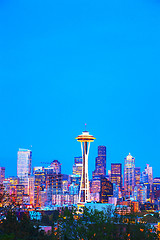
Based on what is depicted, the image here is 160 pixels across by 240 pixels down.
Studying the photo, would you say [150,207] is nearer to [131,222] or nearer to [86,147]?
[86,147]

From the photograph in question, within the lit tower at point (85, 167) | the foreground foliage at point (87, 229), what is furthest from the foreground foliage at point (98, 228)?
the lit tower at point (85, 167)

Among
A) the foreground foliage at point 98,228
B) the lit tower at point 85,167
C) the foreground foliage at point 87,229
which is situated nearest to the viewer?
the foreground foliage at point 87,229

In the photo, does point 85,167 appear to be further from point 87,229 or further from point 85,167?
point 87,229

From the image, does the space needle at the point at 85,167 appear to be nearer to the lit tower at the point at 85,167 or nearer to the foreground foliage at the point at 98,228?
the lit tower at the point at 85,167

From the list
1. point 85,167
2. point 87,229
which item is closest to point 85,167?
point 85,167

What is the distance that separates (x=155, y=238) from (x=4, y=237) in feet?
55.9

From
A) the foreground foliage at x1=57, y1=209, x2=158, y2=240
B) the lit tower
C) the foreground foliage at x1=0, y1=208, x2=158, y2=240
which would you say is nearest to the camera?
the foreground foliage at x1=0, y1=208, x2=158, y2=240

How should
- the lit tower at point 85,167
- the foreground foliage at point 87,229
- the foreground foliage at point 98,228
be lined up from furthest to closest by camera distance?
1. the lit tower at point 85,167
2. the foreground foliage at point 98,228
3. the foreground foliage at point 87,229

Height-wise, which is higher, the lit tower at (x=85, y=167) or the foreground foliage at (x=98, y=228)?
the lit tower at (x=85, y=167)

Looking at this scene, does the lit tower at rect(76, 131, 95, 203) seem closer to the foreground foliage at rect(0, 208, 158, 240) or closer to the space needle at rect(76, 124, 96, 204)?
the space needle at rect(76, 124, 96, 204)

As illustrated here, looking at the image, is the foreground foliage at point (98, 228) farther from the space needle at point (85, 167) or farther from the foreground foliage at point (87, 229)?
the space needle at point (85, 167)

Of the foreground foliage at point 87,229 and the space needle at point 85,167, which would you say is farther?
the space needle at point 85,167

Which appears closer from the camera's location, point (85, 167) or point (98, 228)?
point (98, 228)

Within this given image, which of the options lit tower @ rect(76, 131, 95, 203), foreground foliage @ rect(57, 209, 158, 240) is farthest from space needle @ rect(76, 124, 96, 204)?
foreground foliage @ rect(57, 209, 158, 240)
